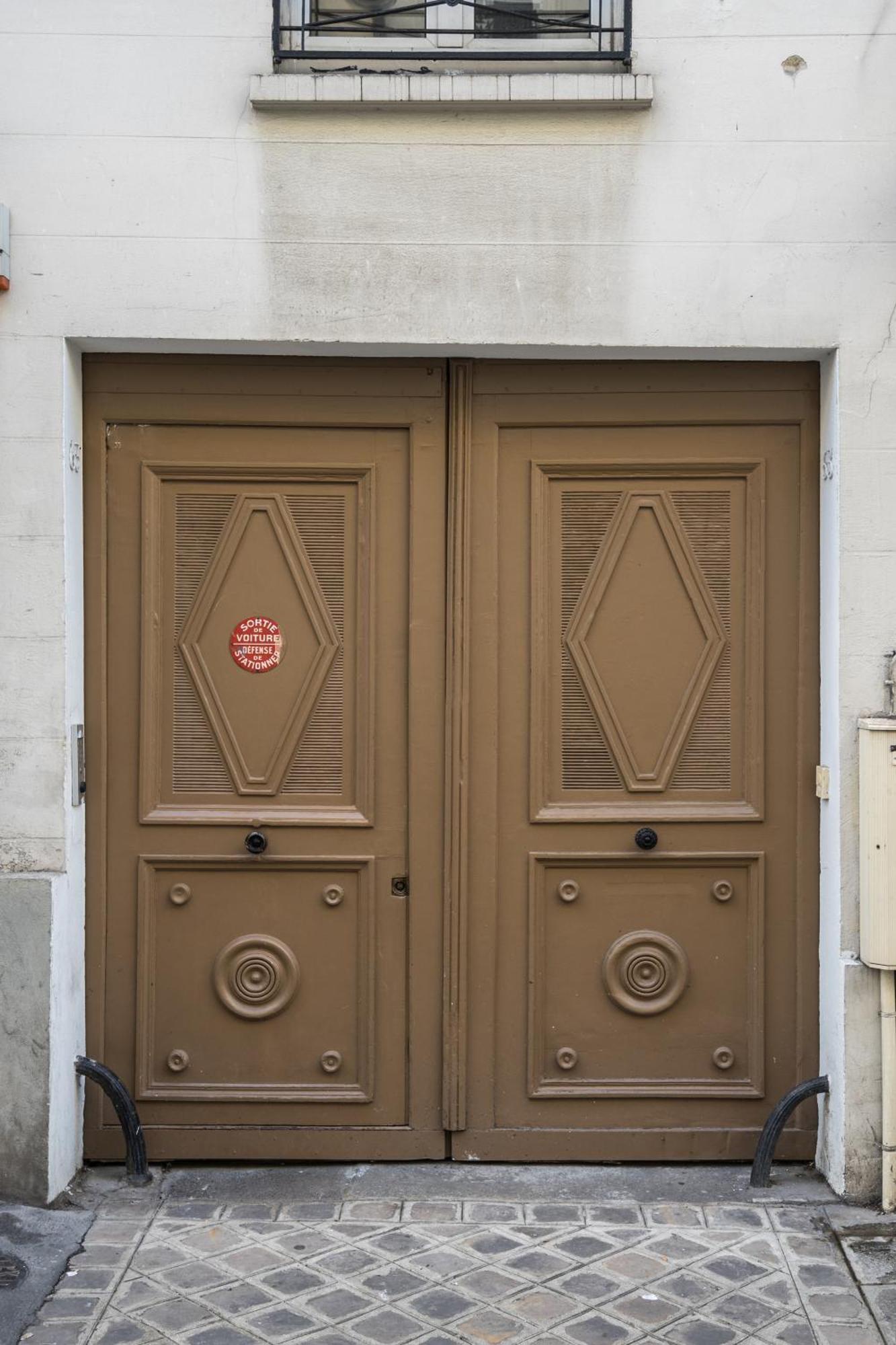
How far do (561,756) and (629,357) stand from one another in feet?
4.67

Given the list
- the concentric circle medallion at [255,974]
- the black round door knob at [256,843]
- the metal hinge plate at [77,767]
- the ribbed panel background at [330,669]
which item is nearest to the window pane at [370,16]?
the ribbed panel background at [330,669]

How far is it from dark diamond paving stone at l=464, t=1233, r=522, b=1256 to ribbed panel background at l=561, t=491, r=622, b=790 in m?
1.52

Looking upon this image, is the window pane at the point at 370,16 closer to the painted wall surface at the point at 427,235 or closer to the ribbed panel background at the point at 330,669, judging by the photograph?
the painted wall surface at the point at 427,235

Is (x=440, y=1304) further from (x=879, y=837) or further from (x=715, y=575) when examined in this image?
(x=715, y=575)

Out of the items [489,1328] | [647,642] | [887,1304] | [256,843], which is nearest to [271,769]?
[256,843]

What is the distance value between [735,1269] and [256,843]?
2.08 metres

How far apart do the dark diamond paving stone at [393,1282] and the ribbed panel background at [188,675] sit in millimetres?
1698

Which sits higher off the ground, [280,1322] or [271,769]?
[271,769]

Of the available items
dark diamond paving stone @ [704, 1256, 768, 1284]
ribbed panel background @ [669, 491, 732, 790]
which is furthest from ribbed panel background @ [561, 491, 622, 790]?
dark diamond paving stone @ [704, 1256, 768, 1284]

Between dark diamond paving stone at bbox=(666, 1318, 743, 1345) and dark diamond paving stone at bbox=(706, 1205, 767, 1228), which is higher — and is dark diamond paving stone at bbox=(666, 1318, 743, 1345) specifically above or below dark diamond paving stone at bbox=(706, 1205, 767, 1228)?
below

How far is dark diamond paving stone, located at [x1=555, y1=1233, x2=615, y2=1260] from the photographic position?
4.29 meters

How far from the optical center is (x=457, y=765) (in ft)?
16.0

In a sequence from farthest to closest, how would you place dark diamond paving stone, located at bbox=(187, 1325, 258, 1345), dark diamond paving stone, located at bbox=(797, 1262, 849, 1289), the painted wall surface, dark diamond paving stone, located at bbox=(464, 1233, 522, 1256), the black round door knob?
the black round door knob, the painted wall surface, dark diamond paving stone, located at bbox=(464, 1233, 522, 1256), dark diamond paving stone, located at bbox=(797, 1262, 849, 1289), dark diamond paving stone, located at bbox=(187, 1325, 258, 1345)

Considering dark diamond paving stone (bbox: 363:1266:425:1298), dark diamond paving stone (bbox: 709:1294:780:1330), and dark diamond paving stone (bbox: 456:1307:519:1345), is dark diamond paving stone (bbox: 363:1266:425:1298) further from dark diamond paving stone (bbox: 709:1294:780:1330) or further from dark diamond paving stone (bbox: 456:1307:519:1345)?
dark diamond paving stone (bbox: 709:1294:780:1330)
